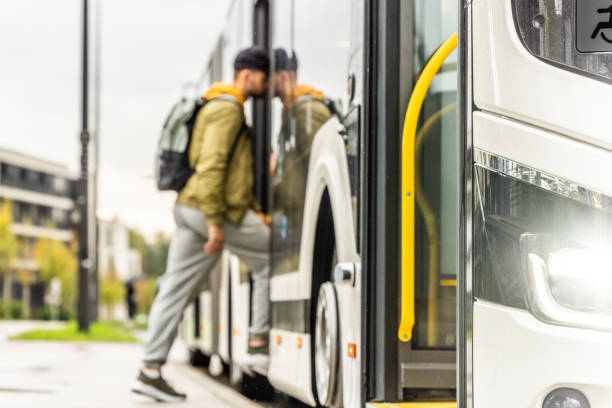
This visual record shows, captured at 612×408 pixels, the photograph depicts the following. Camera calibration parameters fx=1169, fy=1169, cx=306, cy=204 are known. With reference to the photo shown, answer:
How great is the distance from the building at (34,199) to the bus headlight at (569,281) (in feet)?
272

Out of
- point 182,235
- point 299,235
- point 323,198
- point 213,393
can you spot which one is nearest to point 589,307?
point 323,198

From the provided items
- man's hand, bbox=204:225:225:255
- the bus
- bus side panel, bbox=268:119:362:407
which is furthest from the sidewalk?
the bus

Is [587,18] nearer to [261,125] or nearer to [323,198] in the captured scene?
[323,198]

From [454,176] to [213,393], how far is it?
4.94m

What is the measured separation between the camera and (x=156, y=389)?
771 centimetres

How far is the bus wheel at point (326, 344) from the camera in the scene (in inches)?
192

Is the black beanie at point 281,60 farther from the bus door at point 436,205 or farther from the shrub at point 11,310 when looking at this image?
the shrub at point 11,310

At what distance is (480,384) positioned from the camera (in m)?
3.26

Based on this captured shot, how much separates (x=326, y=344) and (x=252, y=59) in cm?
287

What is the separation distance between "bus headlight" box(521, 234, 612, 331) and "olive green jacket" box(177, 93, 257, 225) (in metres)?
4.39

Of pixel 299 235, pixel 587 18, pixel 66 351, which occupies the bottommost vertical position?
pixel 66 351

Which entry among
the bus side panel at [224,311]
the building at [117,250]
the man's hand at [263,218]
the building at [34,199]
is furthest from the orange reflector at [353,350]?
the building at [117,250]

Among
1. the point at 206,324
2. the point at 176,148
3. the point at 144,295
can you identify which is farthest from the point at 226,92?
the point at 144,295

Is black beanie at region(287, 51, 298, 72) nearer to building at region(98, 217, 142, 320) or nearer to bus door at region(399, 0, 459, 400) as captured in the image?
bus door at region(399, 0, 459, 400)
